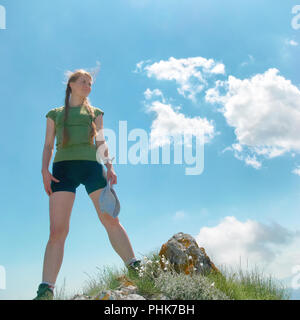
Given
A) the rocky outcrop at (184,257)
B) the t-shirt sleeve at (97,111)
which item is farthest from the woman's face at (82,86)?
the rocky outcrop at (184,257)

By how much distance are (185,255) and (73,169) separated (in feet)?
7.46

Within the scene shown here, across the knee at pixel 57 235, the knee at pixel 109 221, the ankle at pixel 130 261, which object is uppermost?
the knee at pixel 109 221

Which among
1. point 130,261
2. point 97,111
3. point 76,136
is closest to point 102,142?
point 76,136

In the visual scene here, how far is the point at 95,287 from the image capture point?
232 inches

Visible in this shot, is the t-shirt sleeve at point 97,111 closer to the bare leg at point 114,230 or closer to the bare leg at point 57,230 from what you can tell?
the bare leg at point 114,230

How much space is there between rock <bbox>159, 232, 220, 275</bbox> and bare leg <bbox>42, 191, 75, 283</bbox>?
170 centimetres

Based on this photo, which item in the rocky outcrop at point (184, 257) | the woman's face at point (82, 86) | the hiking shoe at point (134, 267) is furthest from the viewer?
the woman's face at point (82, 86)

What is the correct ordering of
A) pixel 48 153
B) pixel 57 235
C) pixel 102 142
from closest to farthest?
pixel 57 235
pixel 48 153
pixel 102 142

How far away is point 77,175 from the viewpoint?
5.18 m

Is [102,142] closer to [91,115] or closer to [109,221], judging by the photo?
[91,115]

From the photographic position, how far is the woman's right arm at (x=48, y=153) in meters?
5.21

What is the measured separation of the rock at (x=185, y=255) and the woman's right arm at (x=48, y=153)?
2.18 metres

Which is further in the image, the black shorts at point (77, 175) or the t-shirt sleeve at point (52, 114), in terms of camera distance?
the t-shirt sleeve at point (52, 114)

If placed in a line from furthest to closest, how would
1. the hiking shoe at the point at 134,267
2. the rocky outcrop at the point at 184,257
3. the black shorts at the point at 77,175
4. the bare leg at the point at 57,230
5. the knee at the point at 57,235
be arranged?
the rocky outcrop at the point at 184,257
the hiking shoe at the point at 134,267
the black shorts at the point at 77,175
the knee at the point at 57,235
the bare leg at the point at 57,230
